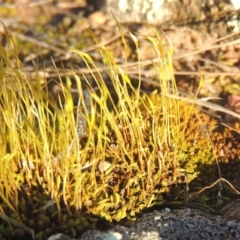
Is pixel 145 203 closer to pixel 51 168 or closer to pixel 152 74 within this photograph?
pixel 51 168

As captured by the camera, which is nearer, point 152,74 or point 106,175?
point 106,175

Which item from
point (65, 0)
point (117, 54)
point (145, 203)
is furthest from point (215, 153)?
point (65, 0)

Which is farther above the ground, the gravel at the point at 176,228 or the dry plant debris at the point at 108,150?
the dry plant debris at the point at 108,150

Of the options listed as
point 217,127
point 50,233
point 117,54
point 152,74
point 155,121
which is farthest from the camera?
point 117,54

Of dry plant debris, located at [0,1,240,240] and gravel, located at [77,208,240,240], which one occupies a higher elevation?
dry plant debris, located at [0,1,240,240]

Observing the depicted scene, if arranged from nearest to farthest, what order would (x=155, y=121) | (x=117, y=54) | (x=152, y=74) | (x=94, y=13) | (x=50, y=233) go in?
(x=50, y=233)
(x=155, y=121)
(x=152, y=74)
(x=117, y=54)
(x=94, y=13)

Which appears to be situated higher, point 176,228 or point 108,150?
point 108,150

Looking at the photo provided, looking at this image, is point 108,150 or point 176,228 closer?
point 176,228

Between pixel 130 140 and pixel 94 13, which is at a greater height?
pixel 94 13

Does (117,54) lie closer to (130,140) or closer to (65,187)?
(130,140)

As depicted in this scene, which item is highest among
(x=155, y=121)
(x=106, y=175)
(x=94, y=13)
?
(x=94, y=13)
